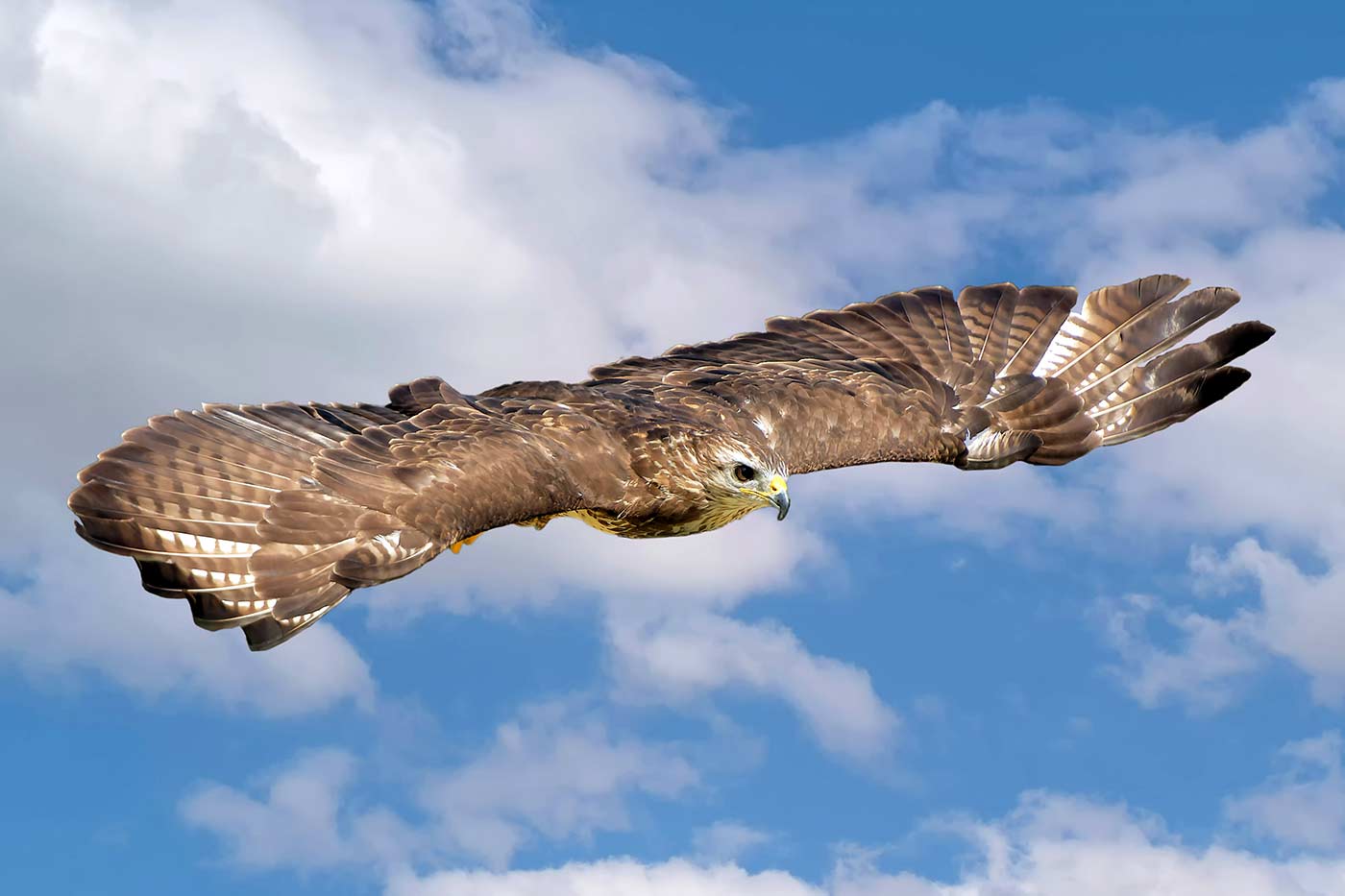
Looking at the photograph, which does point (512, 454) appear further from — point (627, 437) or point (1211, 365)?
point (1211, 365)

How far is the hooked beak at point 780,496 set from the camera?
42.9 ft

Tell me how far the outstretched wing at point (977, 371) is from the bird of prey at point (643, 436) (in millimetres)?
25

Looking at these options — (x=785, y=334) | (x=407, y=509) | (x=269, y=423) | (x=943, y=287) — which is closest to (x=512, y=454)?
(x=407, y=509)

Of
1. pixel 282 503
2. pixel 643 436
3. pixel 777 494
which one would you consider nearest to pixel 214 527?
pixel 282 503

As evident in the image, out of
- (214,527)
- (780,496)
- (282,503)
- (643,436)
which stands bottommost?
(214,527)

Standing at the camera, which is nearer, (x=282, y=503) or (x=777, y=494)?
(x=282, y=503)

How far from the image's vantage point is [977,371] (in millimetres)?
17000

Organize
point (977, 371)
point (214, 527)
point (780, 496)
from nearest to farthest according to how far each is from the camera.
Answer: point (214, 527) < point (780, 496) < point (977, 371)

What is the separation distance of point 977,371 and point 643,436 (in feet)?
17.4

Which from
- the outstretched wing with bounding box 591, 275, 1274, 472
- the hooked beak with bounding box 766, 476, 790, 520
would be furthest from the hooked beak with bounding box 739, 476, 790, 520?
the outstretched wing with bounding box 591, 275, 1274, 472

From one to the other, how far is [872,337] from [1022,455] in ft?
7.11

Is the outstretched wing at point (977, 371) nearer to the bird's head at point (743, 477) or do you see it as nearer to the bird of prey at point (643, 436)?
the bird of prey at point (643, 436)

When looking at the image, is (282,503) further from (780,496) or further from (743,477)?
(780,496)

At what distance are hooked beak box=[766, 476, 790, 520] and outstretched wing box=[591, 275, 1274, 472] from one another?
6.45 ft
